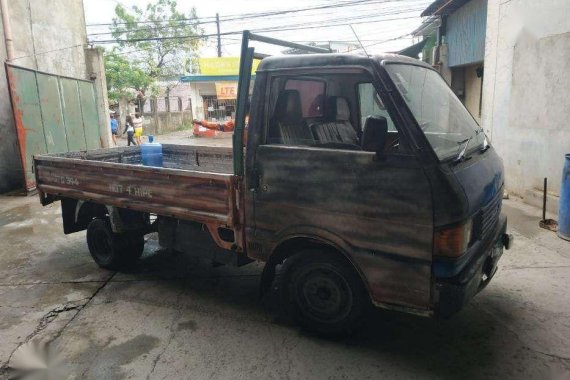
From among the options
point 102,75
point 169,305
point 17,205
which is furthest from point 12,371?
point 102,75

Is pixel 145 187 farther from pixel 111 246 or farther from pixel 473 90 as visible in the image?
pixel 473 90

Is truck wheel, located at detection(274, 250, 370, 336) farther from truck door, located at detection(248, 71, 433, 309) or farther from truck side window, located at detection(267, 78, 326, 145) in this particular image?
truck side window, located at detection(267, 78, 326, 145)

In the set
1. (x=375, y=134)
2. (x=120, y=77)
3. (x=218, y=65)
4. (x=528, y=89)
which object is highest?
(x=218, y=65)

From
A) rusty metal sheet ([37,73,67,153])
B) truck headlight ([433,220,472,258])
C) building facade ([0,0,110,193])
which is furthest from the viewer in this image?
rusty metal sheet ([37,73,67,153])

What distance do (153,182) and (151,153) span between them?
5.76 ft

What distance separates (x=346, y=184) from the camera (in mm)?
2922

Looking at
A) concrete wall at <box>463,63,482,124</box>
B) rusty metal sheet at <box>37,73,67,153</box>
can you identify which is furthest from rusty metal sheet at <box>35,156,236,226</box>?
concrete wall at <box>463,63,482,124</box>

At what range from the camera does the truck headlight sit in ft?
8.56

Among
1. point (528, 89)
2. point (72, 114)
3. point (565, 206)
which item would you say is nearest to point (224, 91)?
point (72, 114)

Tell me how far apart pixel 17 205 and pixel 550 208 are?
962 cm

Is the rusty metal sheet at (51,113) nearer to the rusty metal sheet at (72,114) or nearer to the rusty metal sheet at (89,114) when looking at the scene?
the rusty metal sheet at (72,114)

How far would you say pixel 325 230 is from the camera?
120 inches

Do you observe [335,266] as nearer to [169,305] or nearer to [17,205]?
[169,305]

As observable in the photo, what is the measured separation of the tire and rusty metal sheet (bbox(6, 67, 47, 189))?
17.8 feet
